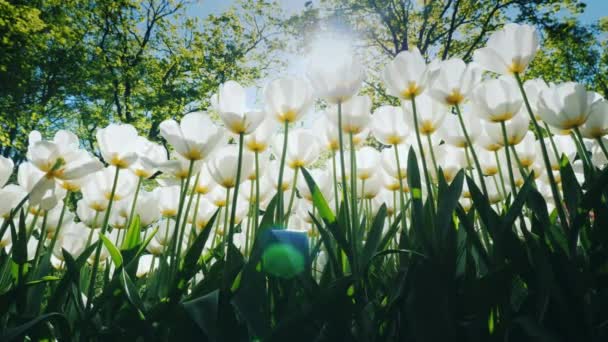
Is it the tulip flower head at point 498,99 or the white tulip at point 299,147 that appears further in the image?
the white tulip at point 299,147

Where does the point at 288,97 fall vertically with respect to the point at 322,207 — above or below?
above

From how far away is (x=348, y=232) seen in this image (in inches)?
31.9

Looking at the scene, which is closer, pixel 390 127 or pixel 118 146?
pixel 118 146

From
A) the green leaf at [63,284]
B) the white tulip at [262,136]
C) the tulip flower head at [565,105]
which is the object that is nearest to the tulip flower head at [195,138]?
the white tulip at [262,136]

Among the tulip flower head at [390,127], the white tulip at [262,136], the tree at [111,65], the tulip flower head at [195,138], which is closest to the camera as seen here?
the tulip flower head at [195,138]

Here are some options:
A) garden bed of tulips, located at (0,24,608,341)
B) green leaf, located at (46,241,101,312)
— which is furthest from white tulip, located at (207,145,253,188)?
green leaf, located at (46,241,101,312)

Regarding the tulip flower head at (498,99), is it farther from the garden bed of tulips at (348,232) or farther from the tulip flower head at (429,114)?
the tulip flower head at (429,114)

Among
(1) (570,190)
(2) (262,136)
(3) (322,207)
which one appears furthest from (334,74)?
(1) (570,190)

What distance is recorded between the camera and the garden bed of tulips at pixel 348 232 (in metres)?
0.66

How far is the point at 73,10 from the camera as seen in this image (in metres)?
12.0

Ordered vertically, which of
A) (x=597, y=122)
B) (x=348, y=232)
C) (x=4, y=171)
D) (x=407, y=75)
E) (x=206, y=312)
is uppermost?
(x=407, y=75)

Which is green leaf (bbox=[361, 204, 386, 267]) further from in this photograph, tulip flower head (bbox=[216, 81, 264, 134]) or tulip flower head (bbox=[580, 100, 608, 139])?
tulip flower head (bbox=[580, 100, 608, 139])

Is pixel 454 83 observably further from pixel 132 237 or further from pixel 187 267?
pixel 132 237

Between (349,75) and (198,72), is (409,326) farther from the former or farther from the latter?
(198,72)
